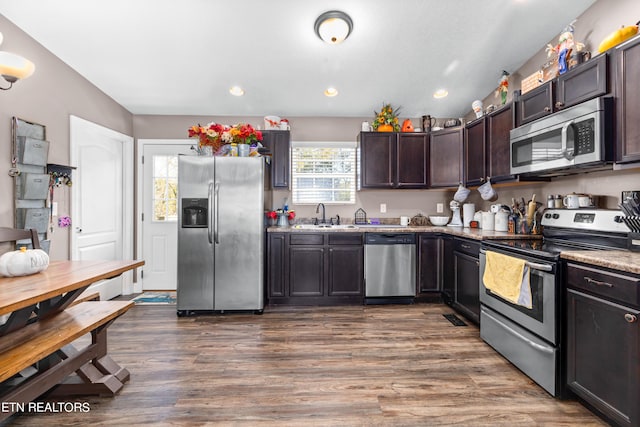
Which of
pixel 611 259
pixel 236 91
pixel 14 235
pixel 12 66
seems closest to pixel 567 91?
pixel 611 259

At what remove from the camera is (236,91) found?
355cm

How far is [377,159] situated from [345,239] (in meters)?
1.16

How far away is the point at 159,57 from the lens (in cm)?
298

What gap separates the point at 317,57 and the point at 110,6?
1798mm

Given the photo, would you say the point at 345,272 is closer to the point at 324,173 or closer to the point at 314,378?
the point at 324,173

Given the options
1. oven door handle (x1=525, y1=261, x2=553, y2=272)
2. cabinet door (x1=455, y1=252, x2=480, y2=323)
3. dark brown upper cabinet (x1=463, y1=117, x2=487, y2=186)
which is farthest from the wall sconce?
dark brown upper cabinet (x1=463, y1=117, x2=487, y2=186)

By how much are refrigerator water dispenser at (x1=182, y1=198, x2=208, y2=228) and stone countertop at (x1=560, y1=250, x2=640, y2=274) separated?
10.0ft

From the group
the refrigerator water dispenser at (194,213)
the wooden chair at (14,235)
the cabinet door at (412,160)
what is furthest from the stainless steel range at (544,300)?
the wooden chair at (14,235)

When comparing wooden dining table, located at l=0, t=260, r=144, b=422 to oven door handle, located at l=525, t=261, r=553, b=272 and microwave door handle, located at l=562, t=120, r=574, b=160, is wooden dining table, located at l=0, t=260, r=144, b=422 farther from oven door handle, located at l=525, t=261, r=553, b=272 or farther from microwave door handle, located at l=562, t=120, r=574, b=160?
microwave door handle, located at l=562, t=120, r=574, b=160

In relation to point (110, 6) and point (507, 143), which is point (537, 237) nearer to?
point (507, 143)

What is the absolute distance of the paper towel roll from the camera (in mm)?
3758

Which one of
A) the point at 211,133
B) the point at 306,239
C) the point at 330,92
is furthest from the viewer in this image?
the point at 330,92

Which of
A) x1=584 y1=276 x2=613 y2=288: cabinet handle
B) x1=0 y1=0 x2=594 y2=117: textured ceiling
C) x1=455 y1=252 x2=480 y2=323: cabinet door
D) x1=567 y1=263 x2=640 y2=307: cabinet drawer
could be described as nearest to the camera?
x1=567 y1=263 x2=640 y2=307: cabinet drawer

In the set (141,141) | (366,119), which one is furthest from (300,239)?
(141,141)
